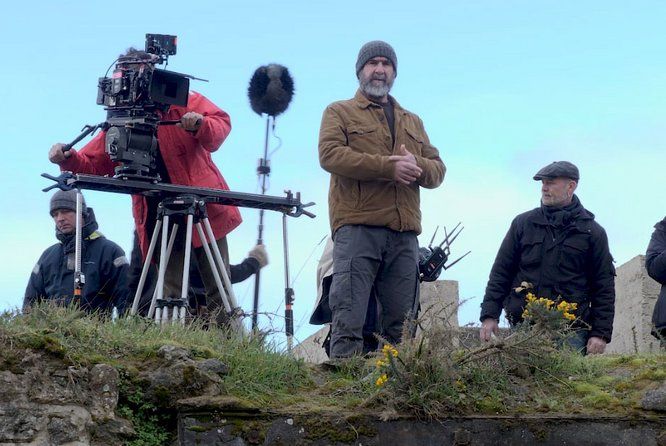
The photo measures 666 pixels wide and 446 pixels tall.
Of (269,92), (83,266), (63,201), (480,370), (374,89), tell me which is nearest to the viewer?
(480,370)

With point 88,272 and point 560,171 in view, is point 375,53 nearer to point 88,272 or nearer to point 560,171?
point 560,171

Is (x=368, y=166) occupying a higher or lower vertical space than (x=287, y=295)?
higher

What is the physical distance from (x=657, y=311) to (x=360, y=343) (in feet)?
7.67

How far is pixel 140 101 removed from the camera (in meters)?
8.11

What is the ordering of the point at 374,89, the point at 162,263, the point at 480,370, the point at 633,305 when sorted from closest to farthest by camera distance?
the point at 480,370, the point at 162,263, the point at 374,89, the point at 633,305

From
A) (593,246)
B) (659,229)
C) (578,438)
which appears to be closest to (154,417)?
(578,438)

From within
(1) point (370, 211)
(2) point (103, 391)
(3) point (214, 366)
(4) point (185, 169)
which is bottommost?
(2) point (103, 391)

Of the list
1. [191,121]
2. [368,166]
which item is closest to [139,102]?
[191,121]

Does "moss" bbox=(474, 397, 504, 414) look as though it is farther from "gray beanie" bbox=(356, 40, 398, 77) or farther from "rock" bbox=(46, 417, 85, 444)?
"gray beanie" bbox=(356, 40, 398, 77)

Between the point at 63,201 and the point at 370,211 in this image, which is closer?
the point at 370,211

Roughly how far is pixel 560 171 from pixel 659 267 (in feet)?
3.03

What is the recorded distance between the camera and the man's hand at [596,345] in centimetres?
820

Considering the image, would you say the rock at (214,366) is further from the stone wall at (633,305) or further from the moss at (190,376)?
the stone wall at (633,305)

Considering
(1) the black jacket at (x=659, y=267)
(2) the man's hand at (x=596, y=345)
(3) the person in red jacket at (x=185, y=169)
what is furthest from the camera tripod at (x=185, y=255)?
(1) the black jacket at (x=659, y=267)
